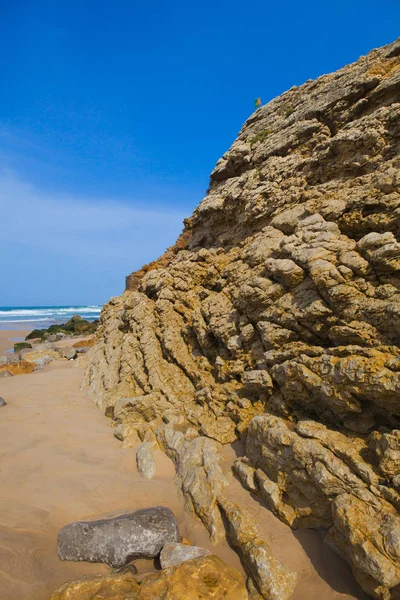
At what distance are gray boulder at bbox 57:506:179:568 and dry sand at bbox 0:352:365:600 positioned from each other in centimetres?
16

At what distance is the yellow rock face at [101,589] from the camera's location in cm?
405

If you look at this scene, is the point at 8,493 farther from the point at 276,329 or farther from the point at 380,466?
the point at 380,466

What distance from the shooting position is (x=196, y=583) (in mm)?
4191

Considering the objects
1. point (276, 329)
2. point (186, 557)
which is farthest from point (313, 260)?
point (186, 557)

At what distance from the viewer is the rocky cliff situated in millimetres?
4648

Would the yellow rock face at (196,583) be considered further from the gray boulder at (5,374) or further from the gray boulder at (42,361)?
the gray boulder at (42,361)

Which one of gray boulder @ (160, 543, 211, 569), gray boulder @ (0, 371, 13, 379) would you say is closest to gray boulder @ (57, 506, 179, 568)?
gray boulder @ (160, 543, 211, 569)

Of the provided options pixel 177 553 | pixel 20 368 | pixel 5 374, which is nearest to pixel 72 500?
pixel 177 553

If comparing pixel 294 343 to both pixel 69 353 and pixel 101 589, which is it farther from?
pixel 69 353

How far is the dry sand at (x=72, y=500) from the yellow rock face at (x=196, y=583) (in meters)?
0.54

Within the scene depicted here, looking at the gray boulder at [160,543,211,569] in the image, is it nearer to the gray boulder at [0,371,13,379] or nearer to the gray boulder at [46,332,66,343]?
the gray boulder at [0,371,13,379]

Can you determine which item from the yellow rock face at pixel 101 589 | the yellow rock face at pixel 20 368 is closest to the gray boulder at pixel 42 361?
the yellow rock face at pixel 20 368

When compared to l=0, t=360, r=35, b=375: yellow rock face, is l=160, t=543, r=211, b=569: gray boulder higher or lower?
lower

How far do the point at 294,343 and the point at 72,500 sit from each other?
218 inches
